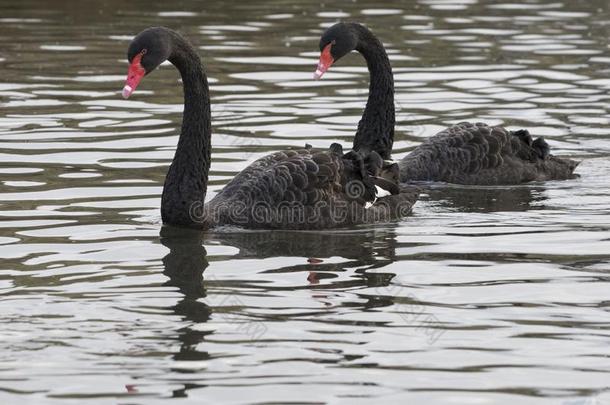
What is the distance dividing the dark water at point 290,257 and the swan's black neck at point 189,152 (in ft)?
0.58

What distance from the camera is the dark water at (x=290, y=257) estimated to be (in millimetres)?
5680

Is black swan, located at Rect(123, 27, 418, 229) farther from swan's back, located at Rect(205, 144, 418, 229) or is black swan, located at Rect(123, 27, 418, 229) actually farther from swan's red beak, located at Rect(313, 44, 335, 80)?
swan's red beak, located at Rect(313, 44, 335, 80)

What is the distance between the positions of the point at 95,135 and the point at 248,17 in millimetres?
6779

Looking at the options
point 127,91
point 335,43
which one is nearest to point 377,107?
point 335,43

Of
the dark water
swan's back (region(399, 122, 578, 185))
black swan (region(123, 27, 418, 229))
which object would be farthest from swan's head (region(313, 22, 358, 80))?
black swan (region(123, 27, 418, 229))

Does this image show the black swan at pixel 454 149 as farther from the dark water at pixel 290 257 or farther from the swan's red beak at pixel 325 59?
the dark water at pixel 290 257

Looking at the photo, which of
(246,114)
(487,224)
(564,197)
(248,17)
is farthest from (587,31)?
(487,224)

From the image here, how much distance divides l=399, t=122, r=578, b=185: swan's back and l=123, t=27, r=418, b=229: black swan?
1.39 metres

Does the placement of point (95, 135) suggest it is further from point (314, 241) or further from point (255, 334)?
point (255, 334)

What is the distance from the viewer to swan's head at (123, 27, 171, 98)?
7.97 meters

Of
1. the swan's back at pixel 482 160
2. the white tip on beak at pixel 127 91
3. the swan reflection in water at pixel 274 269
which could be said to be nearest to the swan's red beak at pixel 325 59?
the swan's back at pixel 482 160

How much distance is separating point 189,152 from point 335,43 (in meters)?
1.97

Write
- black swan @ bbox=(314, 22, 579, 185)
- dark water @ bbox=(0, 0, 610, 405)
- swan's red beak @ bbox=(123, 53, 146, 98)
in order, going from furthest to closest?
1. black swan @ bbox=(314, 22, 579, 185)
2. swan's red beak @ bbox=(123, 53, 146, 98)
3. dark water @ bbox=(0, 0, 610, 405)

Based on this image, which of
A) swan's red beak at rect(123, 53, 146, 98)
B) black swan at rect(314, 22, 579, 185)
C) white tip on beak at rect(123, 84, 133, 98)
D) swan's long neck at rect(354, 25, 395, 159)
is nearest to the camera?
white tip on beak at rect(123, 84, 133, 98)
